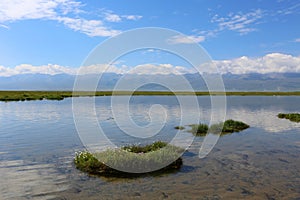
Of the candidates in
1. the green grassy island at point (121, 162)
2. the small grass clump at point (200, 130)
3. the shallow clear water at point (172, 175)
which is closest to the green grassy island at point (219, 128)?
the small grass clump at point (200, 130)

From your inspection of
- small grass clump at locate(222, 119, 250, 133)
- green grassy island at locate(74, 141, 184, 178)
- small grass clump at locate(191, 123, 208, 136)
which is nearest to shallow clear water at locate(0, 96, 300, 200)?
green grassy island at locate(74, 141, 184, 178)

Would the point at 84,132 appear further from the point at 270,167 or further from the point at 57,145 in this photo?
the point at 270,167

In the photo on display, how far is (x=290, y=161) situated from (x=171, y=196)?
471 inches

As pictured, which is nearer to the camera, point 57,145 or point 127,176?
point 127,176

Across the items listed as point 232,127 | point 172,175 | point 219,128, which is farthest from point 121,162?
point 232,127

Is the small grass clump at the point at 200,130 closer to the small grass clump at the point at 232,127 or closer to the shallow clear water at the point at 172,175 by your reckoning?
the small grass clump at the point at 232,127

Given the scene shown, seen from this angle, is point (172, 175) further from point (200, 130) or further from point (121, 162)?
point (200, 130)

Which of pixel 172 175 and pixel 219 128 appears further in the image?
pixel 219 128

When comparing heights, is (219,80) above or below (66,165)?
above

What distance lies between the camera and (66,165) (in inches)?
822

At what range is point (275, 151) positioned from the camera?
86.8 feet

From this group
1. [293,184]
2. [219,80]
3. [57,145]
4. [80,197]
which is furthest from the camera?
[57,145]

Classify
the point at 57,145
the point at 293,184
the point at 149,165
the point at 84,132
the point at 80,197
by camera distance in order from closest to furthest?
1. the point at 80,197
2. the point at 293,184
3. the point at 149,165
4. the point at 57,145
5. the point at 84,132

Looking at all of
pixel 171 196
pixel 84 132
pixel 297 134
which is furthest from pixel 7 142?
pixel 297 134
